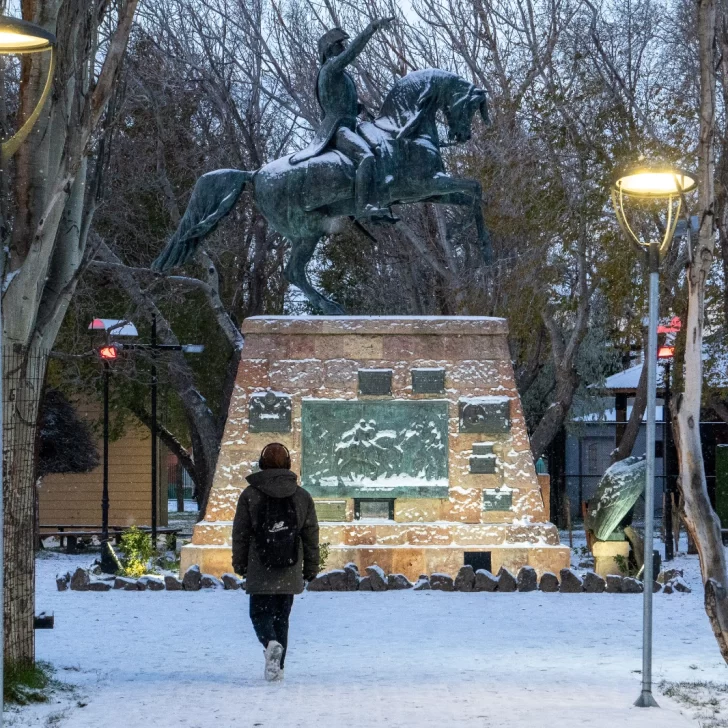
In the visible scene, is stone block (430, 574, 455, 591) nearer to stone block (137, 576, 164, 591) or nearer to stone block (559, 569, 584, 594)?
stone block (559, 569, 584, 594)

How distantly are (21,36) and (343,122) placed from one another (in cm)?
866

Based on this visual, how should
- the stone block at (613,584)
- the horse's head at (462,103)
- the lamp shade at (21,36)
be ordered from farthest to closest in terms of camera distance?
the horse's head at (462,103)
the stone block at (613,584)
the lamp shade at (21,36)

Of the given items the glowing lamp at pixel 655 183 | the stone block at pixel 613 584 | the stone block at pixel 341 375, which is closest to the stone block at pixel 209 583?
the stone block at pixel 341 375

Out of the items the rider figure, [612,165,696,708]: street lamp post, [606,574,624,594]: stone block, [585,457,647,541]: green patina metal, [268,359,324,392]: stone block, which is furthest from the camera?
[585,457,647,541]: green patina metal

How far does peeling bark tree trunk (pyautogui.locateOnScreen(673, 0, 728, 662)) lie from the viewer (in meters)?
8.23

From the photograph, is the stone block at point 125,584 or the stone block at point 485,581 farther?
the stone block at point 125,584

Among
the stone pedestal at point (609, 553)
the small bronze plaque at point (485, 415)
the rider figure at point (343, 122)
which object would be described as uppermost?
the rider figure at point (343, 122)

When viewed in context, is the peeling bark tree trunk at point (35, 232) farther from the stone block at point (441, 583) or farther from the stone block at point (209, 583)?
the stone block at point (441, 583)

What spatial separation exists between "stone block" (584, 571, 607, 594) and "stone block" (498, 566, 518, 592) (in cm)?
77

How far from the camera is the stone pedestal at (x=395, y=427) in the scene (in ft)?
48.1

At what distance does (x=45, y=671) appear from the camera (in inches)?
338

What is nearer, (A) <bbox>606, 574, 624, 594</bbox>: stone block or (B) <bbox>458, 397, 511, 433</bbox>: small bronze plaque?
(A) <bbox>606, 574, 624, 594</bbox>: stone block

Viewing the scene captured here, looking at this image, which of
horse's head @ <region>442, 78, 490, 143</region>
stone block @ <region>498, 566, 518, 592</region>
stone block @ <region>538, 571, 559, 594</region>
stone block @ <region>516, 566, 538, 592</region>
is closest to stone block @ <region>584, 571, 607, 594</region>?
stone block @ <region>538, 571, 559, 594</region>

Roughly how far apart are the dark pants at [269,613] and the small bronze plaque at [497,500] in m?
6.44
